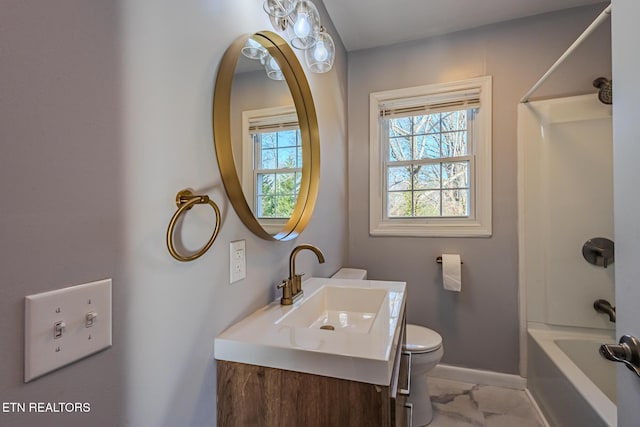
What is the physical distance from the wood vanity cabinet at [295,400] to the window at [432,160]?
1524 millimetres

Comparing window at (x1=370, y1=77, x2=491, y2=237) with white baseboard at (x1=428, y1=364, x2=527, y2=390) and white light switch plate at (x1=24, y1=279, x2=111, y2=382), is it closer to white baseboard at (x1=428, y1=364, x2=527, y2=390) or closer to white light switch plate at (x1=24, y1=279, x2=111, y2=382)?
white baseboard at (x1=428, y1=364, x2=527, y2=390)

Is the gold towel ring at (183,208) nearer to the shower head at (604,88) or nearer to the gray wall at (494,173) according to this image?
the gray wall at (494,173)

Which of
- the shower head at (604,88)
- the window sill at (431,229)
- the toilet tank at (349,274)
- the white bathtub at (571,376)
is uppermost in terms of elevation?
the shower head at (604,88)

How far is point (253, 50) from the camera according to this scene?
40.7 inches

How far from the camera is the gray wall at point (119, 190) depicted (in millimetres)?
420

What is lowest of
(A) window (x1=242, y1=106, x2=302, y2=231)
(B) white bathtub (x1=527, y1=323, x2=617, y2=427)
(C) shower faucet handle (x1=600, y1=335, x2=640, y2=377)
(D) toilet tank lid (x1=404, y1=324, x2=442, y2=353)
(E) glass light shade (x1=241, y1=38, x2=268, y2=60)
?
(B) white bathtub (x1=527, y1=323, x2=617, y2=427)

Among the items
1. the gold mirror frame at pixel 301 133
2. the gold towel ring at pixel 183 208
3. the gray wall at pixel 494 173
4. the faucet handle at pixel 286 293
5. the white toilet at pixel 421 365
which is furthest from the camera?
the gray wall at pixel 494 173

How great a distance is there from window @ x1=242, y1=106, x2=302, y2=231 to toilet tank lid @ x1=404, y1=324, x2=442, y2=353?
3.37 ft

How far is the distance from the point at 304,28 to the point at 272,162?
603 mm

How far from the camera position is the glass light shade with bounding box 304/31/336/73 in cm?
139

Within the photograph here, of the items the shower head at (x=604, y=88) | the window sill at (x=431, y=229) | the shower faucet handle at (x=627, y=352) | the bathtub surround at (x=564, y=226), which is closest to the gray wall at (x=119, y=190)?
the shower faucet handle at (x=627, y=352)

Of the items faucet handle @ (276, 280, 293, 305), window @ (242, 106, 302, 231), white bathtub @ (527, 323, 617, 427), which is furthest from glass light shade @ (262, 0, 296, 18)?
white bathtub @ (527, 323, 617, 427)

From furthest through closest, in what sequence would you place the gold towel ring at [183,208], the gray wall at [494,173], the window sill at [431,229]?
the window sill at [431,229] → the gray wall at [494,173] → the gold towel ring at [183,208]

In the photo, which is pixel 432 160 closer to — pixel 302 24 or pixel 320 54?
pixel 320 54
